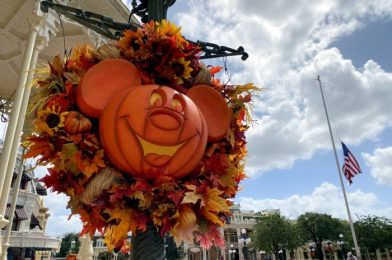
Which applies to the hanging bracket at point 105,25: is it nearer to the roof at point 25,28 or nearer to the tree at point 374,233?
the roof at point 25,28

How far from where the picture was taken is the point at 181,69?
180 cm

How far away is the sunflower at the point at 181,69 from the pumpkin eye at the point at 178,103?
0.71ft

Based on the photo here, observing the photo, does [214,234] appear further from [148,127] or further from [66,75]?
[66,75]

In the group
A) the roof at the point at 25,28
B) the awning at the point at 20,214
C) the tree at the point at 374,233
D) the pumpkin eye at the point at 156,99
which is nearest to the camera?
the pumpkin eye at the point at 156,99

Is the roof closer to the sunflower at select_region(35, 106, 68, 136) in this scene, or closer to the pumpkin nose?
the sunflower at select_region(35, 106, 68, 136)

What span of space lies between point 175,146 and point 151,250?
534mm

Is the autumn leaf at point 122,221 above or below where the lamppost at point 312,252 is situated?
below

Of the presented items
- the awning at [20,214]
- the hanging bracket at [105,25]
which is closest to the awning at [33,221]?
the awning at [20,214]

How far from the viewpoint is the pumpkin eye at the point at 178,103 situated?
158cm

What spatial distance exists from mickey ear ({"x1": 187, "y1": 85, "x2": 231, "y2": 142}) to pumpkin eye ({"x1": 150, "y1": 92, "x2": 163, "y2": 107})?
246 mm

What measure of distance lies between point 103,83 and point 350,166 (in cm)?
2003

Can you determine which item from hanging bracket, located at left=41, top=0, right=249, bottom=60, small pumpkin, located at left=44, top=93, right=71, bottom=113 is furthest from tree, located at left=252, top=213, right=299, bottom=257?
small pumpkin, located at left=44, top=93, right=71, bottom=113

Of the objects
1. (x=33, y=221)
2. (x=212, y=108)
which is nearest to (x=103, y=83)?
(x=212, y=108)

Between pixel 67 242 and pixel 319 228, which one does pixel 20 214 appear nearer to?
pixel 319 228
